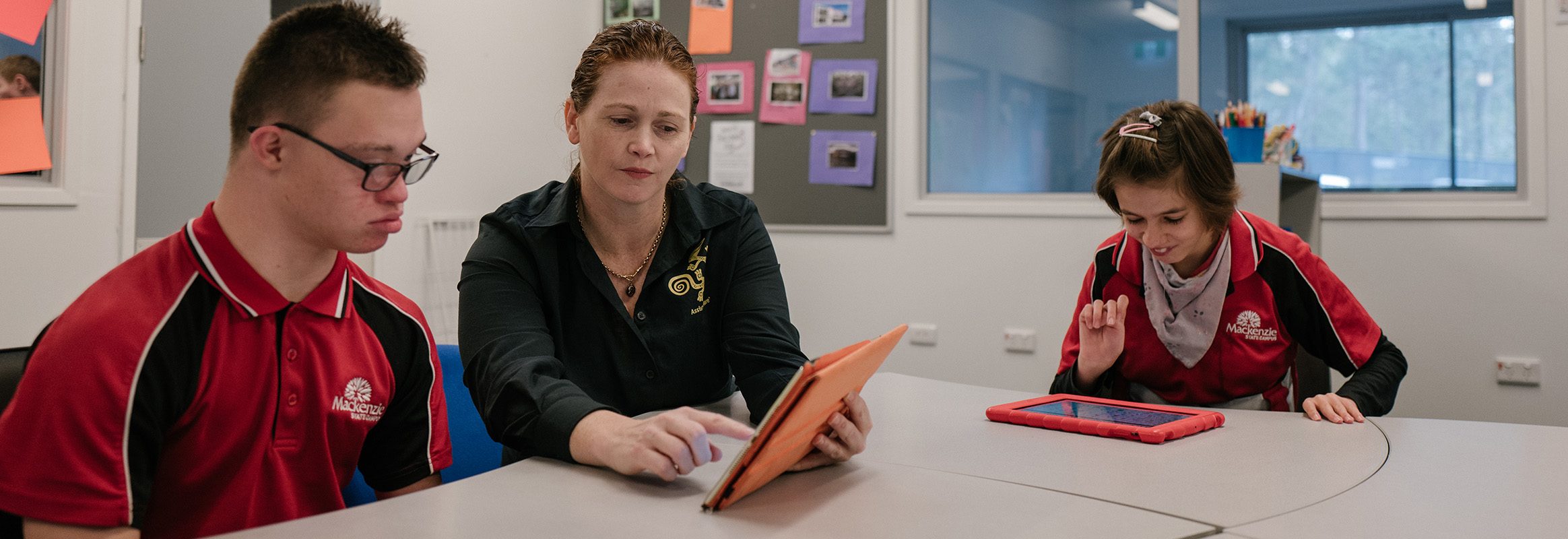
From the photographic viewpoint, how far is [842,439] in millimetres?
1106

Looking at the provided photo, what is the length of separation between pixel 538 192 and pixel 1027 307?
2.50 metres

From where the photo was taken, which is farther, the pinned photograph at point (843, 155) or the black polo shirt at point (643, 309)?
the pinned photograph at point (843, 155)

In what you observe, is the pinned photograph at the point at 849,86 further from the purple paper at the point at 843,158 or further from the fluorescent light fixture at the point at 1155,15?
the fluorescent light fixture at the point at 1155,15

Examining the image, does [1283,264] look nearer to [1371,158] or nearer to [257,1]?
[1371,158]

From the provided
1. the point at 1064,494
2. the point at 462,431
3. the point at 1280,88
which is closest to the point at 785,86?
the point at 1280,88

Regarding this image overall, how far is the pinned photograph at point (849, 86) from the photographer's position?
3881 millimetres

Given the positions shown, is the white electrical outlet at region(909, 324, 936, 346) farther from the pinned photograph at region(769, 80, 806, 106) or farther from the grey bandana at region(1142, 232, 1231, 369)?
the grey bandana at region(1142, 232, 1231, 369)

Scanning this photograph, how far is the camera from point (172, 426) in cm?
97

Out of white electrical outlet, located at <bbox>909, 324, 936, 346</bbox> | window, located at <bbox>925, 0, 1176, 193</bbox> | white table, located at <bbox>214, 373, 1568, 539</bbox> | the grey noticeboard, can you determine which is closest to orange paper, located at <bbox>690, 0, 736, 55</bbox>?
the grey noticeboard

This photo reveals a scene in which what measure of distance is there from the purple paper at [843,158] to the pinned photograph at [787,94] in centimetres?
15

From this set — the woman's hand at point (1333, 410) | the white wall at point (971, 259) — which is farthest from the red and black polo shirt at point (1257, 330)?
the white wall at point (971, 259)

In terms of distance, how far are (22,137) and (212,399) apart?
1790 mm

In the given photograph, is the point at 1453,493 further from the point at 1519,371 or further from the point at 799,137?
the point at 799,137

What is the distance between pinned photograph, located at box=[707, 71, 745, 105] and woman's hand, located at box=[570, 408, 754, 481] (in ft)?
10.3
